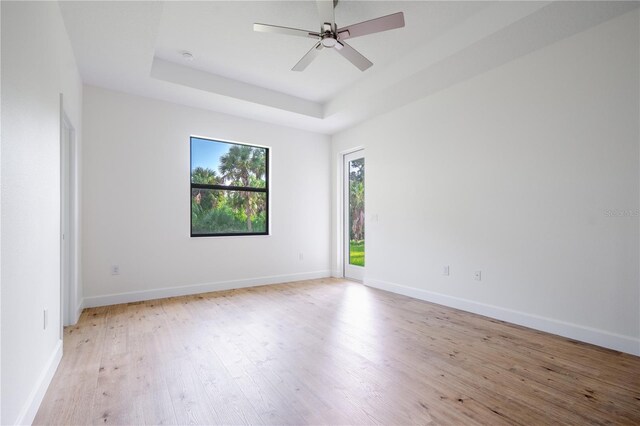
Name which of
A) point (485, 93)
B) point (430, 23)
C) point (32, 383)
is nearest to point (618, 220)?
point (485, 93)

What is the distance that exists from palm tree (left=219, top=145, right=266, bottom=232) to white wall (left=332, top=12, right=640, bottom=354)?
2168 mm

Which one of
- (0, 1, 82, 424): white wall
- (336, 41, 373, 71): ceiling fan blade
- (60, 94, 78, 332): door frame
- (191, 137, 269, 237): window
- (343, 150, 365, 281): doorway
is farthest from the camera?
(343, 150, 365, 281): doorway

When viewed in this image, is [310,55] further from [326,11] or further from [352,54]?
[326,11]

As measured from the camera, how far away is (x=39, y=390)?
176cm

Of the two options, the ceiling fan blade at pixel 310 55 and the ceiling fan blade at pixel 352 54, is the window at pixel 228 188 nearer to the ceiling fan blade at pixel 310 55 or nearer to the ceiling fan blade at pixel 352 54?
the ceiling fan blade at pixel 310 55

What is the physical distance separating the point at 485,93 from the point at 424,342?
A: 2.63m

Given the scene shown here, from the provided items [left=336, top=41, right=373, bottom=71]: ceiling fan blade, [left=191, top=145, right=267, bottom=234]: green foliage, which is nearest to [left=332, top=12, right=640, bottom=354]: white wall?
[left=336, top=41, right=373, bottom=71]: ceiling fan blade

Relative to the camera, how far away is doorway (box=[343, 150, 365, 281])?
17.3ft

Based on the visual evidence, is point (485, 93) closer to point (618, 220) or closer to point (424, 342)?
point (618, 220)

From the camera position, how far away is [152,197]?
4031 mm

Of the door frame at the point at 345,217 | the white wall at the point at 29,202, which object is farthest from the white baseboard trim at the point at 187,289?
the white wall at the point at 29,202

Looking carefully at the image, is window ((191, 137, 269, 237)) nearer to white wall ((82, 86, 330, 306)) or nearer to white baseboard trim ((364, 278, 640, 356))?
white wall ((82, 86, 330, 306))

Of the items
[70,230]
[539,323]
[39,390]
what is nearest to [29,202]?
[39,390]

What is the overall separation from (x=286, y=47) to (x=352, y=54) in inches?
34.3
